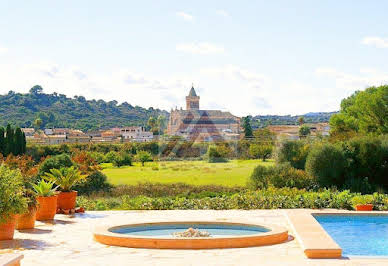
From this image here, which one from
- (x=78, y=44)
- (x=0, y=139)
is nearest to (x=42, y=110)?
(x=0, y=139)

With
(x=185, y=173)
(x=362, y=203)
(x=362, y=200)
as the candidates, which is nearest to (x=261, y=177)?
(x=362, y=200)

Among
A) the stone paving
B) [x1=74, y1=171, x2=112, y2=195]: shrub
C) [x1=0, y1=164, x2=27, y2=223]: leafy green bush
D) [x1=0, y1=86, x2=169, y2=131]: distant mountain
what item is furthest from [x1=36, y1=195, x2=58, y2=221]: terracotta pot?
[x1=0, y1=86, x2=169, y2=131]: distant mountain

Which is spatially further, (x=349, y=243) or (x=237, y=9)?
(x=237, y=9)

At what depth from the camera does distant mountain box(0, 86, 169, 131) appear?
96.4 m

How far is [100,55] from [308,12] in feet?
44.2

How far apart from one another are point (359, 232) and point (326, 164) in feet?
31.3

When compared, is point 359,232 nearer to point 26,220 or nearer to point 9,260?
point 26,220

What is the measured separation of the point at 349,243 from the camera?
9812 millimetres

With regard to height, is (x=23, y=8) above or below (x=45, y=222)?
above

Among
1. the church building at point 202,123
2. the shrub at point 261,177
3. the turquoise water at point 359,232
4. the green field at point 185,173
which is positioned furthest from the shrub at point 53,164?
the church building at point 202,123

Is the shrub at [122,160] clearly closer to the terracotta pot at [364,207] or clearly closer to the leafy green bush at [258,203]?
the leafy green bush at [258,203]

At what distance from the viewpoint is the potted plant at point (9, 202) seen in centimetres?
874

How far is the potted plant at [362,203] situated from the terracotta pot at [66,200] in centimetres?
632

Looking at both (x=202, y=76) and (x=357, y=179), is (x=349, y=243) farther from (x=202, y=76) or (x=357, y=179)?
(x=202, y=76)
